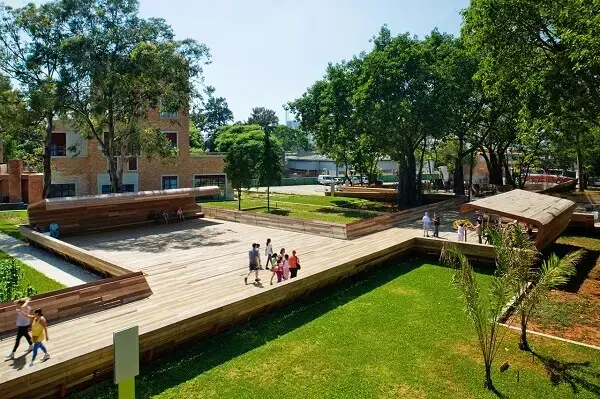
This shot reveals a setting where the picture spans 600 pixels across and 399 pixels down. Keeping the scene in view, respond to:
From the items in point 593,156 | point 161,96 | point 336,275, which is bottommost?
point 336,275

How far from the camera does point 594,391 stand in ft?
31.9

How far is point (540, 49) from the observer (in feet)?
67.1

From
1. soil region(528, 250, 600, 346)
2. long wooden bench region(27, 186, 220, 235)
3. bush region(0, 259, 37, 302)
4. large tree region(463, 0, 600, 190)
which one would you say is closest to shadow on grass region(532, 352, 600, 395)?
soil region(528, 250, 600, 346)

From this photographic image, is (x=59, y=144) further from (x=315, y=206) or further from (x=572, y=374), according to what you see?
(x=572, y=374)

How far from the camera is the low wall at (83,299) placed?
1115 centimetres

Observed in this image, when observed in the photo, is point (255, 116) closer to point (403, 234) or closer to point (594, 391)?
point (403, 234)


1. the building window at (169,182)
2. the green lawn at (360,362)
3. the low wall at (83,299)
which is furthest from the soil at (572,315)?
the building window at (169,182)

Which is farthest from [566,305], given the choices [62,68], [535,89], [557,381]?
[62,68]

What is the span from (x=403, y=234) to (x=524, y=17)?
11.4m

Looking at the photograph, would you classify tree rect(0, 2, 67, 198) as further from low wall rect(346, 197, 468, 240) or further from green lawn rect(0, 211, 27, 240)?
low wall rect(346, 197, 468, 240)

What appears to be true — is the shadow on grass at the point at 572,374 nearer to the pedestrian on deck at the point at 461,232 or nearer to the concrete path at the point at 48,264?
the pedestrian on deck at the point at 461,232

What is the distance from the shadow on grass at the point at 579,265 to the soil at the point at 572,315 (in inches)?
10.6

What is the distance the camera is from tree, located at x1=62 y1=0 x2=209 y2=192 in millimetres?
24703

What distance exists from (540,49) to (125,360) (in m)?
21.8
